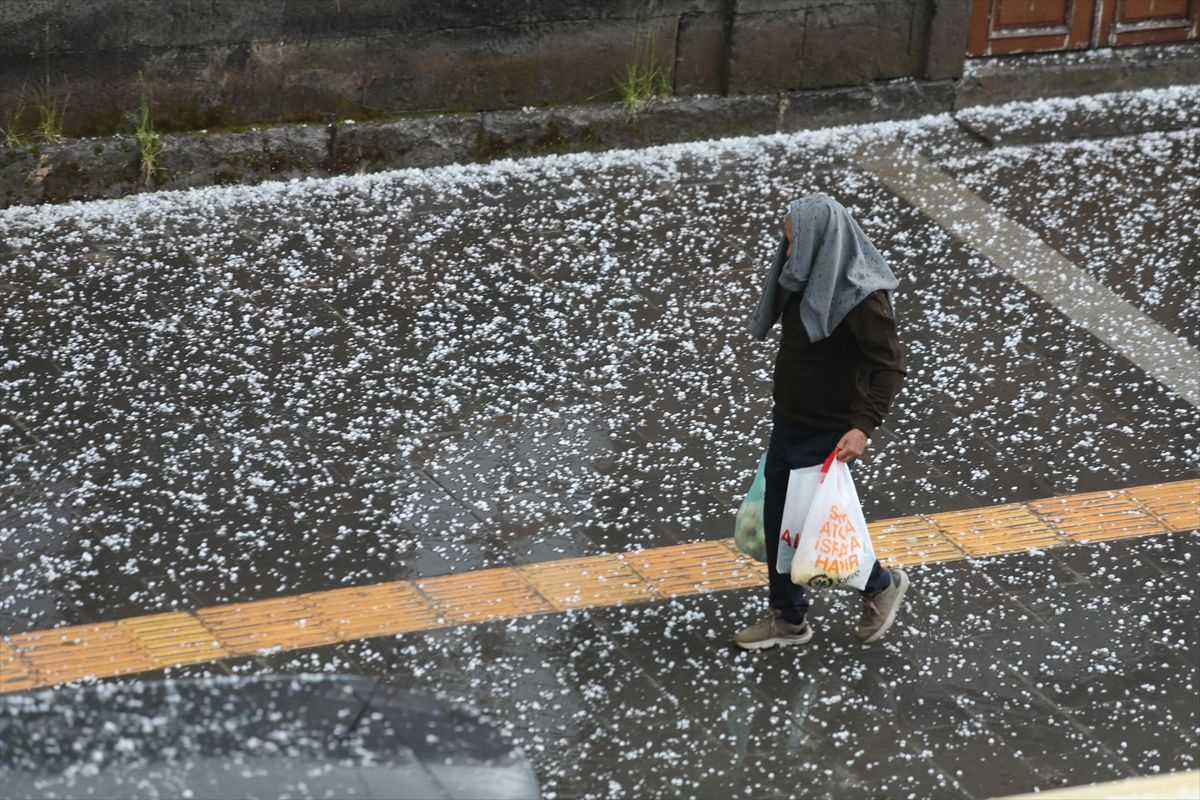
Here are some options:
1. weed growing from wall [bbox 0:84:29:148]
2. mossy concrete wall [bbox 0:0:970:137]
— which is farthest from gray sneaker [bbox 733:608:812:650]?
weed growing from wall [bbox 0:84:29:148]

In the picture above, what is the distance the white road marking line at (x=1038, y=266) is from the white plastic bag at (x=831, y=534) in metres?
2.43

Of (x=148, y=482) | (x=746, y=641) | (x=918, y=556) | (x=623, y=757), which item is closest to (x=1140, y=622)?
(x=918, y=556)

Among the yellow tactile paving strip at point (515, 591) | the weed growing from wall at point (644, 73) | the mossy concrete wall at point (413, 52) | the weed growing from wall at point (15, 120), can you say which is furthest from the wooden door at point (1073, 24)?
the weed growing from wall at point (15, 120)

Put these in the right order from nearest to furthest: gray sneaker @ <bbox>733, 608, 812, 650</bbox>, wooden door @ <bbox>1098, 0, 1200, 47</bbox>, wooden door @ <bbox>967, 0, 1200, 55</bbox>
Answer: gray sneaker @ <bbox>733, 608, 812, 650</bbox> < wooden door @ <bbox>967, 0, 1200, 55</bbox> < wooden door @ <bbox>1098, 0, 1200, 47</bbox>

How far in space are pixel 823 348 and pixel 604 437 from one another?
1.58m

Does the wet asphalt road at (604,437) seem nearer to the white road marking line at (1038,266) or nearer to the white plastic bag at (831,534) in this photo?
the white road marking line at (1038,266)

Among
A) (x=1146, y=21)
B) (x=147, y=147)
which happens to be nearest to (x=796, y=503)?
(x=147, y=147)

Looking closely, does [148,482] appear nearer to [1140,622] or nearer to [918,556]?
[918,556]

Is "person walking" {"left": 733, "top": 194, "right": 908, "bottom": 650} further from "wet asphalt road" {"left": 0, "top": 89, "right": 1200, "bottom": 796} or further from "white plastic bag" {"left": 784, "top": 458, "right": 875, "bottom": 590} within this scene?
"wet asphalt road" {"left": 0, "top": 89, "right": 1200, "bottom": 796}

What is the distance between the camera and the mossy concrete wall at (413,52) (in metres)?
7.50

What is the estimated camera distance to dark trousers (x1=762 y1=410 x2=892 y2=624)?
437 cm

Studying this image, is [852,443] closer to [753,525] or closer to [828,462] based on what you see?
[828,462]

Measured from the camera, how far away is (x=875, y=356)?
426cm

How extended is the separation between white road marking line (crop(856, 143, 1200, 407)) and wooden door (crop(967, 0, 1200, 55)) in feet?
3.82
